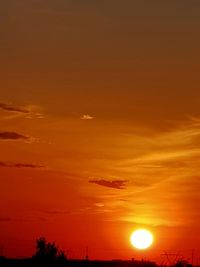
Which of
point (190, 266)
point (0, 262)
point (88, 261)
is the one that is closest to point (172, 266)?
point (190, 266)

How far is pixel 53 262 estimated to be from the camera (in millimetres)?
130500

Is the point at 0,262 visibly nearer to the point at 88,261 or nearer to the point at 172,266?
the point at 88,261

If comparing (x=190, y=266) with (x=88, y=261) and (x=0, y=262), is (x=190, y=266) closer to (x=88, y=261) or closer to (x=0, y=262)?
(x=88, y=261)

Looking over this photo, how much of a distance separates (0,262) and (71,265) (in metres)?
8.65

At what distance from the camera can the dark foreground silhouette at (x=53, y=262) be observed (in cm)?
12975

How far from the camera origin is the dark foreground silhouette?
426ft

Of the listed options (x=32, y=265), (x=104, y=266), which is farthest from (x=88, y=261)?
(x=32, y=265)

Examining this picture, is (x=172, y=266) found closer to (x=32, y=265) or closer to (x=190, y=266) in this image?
(x=190, y=266)

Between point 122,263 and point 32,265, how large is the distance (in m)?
15.0

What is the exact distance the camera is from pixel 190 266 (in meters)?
133

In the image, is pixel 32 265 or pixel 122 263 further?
pixel 122 263

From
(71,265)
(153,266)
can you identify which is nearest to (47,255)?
(71,265)

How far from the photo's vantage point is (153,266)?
442ft

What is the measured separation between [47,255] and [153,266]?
1334 cm
